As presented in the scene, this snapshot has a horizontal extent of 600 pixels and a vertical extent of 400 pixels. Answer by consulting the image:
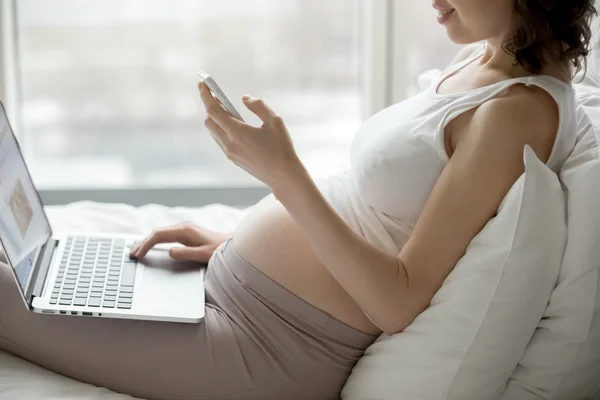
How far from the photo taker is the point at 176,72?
2.37 m

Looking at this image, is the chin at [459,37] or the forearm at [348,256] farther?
the chin at [459,37]

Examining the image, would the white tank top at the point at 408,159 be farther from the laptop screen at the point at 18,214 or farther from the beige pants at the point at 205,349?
the laptop screen at the point at 18,214

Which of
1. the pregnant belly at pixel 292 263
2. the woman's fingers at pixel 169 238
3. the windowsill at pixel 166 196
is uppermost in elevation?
the pregnant belly at pixel 292 263

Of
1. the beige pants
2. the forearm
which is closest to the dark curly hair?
the forearm

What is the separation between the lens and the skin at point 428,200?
39.9 inches

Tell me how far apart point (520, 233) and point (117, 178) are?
171cm

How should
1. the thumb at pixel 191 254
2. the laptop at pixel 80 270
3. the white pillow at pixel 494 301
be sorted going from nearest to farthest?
the white pillow at pixel 494 301
the laptop at pixel 80 270
the thumb at pixel 191 254

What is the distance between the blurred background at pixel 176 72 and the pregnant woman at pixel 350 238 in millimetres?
1245

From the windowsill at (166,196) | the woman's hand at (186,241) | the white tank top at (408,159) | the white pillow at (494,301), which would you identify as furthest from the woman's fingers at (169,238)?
the windowsill at (166,196)

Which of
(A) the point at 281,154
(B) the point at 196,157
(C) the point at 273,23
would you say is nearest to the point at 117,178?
(B) the point at 196,157

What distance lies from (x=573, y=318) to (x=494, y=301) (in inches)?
4.4

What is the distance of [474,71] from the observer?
120 centimetres

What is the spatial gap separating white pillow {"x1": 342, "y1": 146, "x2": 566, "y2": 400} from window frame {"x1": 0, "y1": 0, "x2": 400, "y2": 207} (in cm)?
141

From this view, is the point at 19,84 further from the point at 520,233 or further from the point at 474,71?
the point at 520,233
